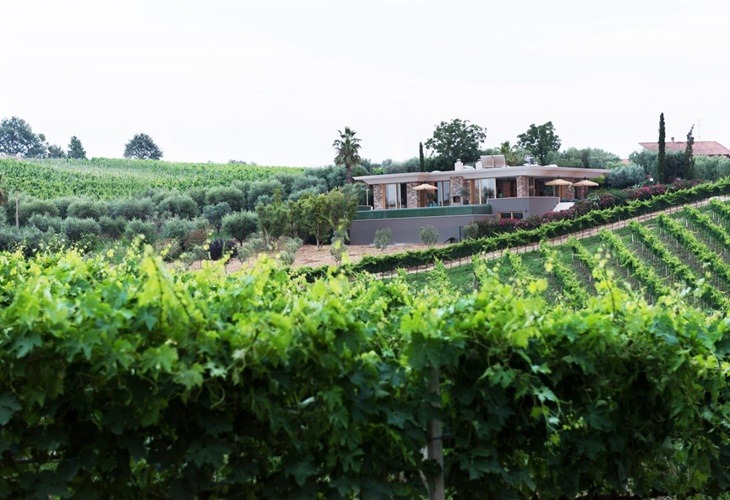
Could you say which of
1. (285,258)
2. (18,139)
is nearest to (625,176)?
(285,258)

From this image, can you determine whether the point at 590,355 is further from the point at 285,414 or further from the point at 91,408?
the point at 91,408

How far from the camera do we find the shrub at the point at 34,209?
5862cm

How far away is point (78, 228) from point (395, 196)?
58.5 ft

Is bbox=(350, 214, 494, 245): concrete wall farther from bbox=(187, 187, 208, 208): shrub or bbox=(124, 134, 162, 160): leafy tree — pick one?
bbox=(124, 134, 162, 160): leafy tree

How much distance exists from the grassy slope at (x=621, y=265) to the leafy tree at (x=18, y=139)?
285 feet

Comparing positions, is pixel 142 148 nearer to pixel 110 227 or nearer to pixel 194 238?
pixel 110 227

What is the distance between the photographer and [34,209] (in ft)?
194

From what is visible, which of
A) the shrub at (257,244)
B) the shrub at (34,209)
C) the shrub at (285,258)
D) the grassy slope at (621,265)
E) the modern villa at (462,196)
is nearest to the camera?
the shrub at (285,258)

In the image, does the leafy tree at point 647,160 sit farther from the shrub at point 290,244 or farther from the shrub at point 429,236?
the shrub at point 290,244

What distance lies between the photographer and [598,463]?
479cm

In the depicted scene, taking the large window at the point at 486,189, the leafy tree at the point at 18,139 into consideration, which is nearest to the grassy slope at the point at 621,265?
the large window at the point at 486,189

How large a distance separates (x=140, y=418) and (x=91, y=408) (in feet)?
0.80

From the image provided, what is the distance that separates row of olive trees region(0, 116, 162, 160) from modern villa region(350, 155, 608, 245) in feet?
198

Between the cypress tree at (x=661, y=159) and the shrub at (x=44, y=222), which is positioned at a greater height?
the cypress tree at (x=661, y=159)
